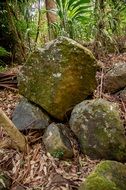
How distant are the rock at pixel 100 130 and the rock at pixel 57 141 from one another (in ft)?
0.41

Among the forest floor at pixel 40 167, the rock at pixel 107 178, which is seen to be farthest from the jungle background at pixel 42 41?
the rock at pixel 107 178

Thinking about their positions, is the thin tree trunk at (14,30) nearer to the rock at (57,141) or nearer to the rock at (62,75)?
the rock at (62,75)

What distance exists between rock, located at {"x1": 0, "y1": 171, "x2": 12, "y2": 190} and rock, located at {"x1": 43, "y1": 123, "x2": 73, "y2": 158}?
1.67 ft

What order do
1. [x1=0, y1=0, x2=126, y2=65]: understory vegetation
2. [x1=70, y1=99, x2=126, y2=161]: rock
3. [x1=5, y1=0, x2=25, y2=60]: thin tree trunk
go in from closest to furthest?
1. [x1=70, y1=99, x2=126, y2=161]: rock
2. [x1=0, y1=0, x2=126, y2=65]: understory vegetation
3. [x1=5, y1=0, x2=25, y2=60]: thin tree trunk

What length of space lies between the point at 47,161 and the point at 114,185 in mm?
860

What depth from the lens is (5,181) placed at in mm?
3215

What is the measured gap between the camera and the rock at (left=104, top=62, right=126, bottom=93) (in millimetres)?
3920

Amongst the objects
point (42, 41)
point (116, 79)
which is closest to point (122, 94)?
point (116, 79)

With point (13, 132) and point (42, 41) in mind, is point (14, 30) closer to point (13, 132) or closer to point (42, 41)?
point (42, 41)

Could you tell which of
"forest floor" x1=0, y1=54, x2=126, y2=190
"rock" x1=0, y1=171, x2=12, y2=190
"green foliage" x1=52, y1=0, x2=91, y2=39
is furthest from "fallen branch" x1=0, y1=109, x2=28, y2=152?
"green foliage" x1=52, y1=0, x2=91, y2=39

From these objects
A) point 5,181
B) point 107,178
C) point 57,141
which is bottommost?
point 5,181

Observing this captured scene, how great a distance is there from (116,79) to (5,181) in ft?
5.64

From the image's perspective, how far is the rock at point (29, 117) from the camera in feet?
12.2

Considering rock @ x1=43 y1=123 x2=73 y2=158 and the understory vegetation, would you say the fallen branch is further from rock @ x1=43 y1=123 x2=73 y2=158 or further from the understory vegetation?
the understory vegetation
